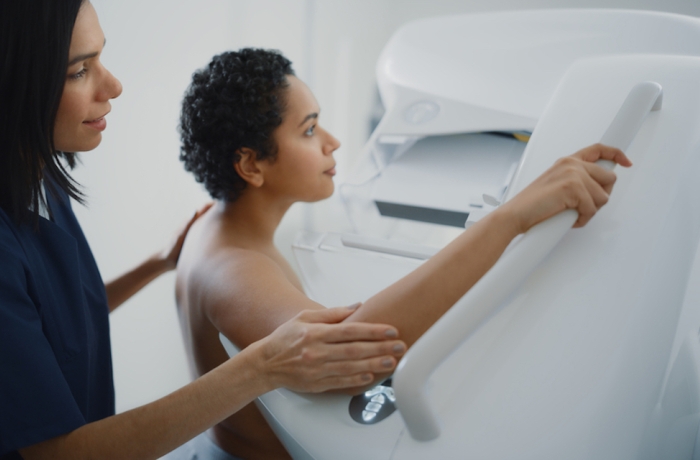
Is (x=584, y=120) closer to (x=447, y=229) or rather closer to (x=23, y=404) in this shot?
(x=23, y=404)

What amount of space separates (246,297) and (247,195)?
0.27m

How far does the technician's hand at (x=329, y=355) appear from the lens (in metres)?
0.59

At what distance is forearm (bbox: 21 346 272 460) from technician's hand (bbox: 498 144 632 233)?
33 centimetres

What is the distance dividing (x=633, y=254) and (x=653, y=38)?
859 millimetres

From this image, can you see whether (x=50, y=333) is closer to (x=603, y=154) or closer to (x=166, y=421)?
(x=166, y=421)

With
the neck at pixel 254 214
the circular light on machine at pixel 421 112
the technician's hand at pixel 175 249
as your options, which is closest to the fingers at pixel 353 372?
the neck at pixel 254 214

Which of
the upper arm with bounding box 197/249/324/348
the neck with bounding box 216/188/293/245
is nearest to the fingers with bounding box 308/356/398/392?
the upper arm with bounding box 197/249/324/348

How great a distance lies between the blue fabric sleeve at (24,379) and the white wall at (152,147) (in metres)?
0.55

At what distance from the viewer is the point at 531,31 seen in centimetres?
A: 137

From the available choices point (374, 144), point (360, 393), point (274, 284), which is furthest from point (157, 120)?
point (360, 393)

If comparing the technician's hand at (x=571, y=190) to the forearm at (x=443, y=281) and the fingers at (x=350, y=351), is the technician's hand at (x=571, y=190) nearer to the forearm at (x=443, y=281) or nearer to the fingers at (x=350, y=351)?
the forearm at (x=443, y=281)

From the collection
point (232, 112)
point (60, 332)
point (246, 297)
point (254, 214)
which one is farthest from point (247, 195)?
point (60, 332)

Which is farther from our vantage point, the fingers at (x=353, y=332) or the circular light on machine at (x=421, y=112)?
the circular light on machine at (x=421, y=112)

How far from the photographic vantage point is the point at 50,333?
71 cm
